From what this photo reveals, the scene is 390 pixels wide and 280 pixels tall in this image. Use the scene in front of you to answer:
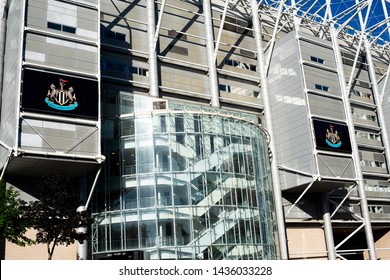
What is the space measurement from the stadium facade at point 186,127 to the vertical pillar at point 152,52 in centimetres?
15

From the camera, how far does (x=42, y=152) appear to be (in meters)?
37.3

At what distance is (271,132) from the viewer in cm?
5969

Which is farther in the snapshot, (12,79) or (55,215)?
(12,79)

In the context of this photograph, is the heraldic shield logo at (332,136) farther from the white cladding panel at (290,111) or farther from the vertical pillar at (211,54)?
the vertical pillar at (211,54)

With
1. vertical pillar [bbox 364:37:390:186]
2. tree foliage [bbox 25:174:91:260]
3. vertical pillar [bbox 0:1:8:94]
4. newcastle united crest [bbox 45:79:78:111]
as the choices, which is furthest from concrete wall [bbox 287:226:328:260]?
vertical pillar [bbox 0:1:8:94]

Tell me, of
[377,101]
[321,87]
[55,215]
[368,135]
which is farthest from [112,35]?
[377,101]

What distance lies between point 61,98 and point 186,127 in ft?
39.0

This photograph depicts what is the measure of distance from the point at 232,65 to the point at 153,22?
44.6 feet

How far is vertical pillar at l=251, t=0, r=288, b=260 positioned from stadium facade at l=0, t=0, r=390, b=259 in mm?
250

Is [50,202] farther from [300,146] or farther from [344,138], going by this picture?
[344,138]

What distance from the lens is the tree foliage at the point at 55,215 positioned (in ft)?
108

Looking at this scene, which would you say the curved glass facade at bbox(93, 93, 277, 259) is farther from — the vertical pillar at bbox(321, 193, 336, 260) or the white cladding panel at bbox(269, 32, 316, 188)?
the vertical pillar at bbox(321, 193, 336, 260)

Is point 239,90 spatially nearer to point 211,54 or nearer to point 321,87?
point 211,54
